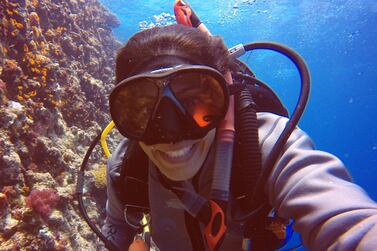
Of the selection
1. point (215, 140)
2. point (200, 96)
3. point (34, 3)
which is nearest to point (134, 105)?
point (200, 96)

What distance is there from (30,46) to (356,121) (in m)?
125

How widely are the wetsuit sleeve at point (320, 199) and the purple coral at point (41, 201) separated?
3.88 m

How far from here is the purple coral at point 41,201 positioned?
4.51 meters

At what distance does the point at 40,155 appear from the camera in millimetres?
5504

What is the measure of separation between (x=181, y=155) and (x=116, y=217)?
1660mm

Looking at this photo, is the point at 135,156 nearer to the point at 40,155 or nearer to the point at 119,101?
the point at 119,101

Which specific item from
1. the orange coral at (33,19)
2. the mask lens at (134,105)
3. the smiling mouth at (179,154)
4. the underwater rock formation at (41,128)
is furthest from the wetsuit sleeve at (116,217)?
the orange coral at (33,19)

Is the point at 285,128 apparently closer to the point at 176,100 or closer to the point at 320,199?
the point at 320,199

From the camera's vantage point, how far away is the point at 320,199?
1.57 m

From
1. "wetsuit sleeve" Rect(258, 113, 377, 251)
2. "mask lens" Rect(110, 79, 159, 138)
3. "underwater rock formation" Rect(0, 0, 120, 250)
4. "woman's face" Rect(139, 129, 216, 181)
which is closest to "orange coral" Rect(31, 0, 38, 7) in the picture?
"underwater rock formation" Rect(0, 0, 120, 250)

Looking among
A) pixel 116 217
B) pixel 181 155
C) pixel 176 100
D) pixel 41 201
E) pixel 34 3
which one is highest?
pixel 34 3

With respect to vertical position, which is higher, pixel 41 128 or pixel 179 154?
pixel 179 154

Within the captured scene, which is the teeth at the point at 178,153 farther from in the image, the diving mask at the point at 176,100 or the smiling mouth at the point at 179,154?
the diving mask at the point at 176,100

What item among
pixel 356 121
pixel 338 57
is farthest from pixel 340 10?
pixel 356 121
